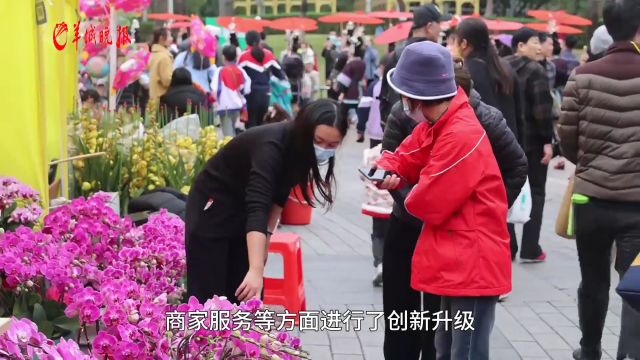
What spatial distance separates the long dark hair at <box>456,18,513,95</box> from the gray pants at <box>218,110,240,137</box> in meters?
7.93

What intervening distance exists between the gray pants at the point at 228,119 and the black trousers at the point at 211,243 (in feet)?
33.4

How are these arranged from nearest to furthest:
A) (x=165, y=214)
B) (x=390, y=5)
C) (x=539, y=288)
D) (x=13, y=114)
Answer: (x=13, y=114) → (x=165, y=214) → (x=539, y=288) → (x=390, y=5)

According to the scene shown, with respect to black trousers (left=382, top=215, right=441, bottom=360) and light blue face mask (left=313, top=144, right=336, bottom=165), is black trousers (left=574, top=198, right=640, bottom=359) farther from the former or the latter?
light blue face mask (left=313, top=144, right=336, bottom=165)

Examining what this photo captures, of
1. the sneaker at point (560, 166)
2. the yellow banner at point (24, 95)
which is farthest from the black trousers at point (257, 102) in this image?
the yellow banner at point (24, 95)

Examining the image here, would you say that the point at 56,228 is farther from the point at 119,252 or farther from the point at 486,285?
the point at 486,285

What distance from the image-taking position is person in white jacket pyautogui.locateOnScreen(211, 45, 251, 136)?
1509 centimetres

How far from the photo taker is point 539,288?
775 centimetres

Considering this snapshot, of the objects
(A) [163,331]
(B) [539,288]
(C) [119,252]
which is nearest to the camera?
(A) [163,331]

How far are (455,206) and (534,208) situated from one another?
4.40m

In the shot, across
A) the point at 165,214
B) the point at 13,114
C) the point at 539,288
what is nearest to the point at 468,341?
the point at 165,214

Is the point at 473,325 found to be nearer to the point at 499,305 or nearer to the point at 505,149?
the point at 505,149

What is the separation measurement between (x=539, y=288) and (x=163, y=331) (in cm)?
516

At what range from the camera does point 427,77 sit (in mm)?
4262

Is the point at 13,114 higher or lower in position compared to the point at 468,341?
higher
